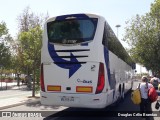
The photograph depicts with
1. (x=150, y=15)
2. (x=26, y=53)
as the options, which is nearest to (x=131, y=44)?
(x=150, y=15)

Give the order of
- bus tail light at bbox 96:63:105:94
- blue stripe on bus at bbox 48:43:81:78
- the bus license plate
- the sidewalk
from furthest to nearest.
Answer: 1. the sidewalk
2. blue stripe on bus at bbox 48:43:81:78
3. the bus license plate
4. bus tail light at bbox 96:63:105:94

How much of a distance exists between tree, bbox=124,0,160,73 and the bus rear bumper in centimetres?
3910

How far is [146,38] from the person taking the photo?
166 ft

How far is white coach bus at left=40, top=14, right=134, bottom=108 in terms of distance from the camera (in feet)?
38.8

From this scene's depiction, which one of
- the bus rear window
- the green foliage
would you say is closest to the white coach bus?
the bus rear window

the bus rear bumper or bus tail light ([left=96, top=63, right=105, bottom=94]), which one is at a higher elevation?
bus tail light ([left=96, top=63, right=105, bottom=94])

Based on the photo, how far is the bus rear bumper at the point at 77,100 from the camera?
11.6 m

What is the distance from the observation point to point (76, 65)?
12.1 metres

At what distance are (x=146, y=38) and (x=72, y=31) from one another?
1564 inches

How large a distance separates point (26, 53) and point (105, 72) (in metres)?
14.1

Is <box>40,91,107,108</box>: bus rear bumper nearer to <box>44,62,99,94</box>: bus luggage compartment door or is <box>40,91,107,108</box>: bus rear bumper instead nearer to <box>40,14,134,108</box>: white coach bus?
<box>40,14,134,108</box>: white coach bus

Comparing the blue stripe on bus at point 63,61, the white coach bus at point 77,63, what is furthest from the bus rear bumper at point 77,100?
the blue stripe on bus at point 63,61

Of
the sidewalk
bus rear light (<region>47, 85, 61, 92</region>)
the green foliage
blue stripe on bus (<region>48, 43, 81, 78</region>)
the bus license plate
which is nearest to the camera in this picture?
the bus license plate

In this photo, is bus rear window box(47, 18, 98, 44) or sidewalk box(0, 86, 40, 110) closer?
bus rear window box(47, 18, 98, 44)
